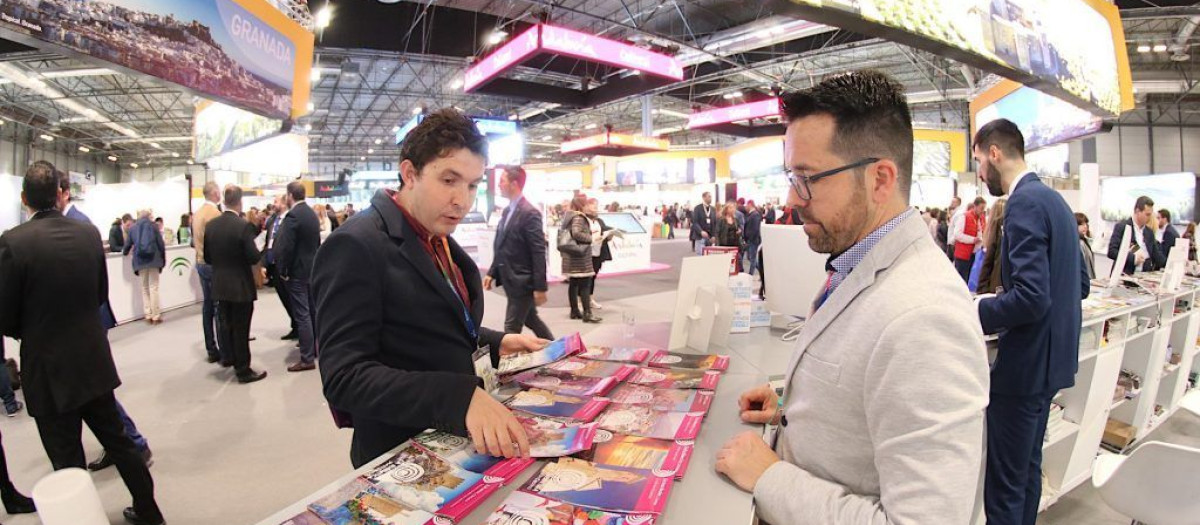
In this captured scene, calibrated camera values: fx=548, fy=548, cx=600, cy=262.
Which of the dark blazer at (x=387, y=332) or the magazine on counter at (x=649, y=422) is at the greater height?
the dark blazer at (x=387, y=332)

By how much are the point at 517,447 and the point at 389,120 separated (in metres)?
25.5

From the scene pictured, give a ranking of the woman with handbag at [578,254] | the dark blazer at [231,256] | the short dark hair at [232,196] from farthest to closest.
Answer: the woman with handbag at [578,254]
the short dark hair at [232,196]
the dark blazer at [231,256]

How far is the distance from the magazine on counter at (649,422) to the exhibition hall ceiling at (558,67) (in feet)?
15.0

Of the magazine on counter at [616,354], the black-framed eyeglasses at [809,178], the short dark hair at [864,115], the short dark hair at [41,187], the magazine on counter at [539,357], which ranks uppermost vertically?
the short dark hair at [41,187]

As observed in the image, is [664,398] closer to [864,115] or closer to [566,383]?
[566,383]

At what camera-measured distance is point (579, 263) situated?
6.46 m

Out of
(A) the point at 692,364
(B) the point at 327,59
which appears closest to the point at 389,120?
(B) the point at 327,59

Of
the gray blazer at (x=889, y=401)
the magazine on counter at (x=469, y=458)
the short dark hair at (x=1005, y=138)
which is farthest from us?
the short dark hair at (x=1005, y=138)

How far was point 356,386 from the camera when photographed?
108 centimetres

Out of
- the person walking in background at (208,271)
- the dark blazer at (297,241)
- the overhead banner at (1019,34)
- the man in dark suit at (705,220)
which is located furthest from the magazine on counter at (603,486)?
the man in dark suit at (705,220)

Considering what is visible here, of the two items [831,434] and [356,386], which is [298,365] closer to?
[356,386]

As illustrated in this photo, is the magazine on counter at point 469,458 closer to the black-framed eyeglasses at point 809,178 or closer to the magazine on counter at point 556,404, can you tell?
the magazine on counter at point 556,404

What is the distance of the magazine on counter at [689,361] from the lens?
1.79 meters

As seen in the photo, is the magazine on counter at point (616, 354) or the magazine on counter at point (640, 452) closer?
the magazine on counter at point (640, 452)
